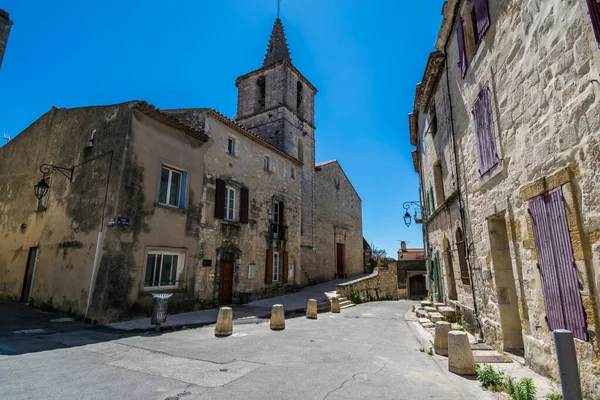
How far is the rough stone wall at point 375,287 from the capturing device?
1704cm

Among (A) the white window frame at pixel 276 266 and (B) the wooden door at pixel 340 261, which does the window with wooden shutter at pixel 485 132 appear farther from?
(B) the wooden door at pixel 340 261

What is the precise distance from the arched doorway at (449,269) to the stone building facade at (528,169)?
1197 mm

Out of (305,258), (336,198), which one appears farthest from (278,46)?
(305,258)

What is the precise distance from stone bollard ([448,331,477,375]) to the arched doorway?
504 cm

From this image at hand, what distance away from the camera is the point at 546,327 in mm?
4402

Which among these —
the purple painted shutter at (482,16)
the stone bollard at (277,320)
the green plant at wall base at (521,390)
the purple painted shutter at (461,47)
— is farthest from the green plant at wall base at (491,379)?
the purple painted shutter at (461,47)

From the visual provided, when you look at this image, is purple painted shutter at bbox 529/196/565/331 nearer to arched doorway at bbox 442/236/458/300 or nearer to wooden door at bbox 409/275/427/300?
arched doorway at bbox 442/236/458/300

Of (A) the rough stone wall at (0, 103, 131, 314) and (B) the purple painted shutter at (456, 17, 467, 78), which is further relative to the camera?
(A) the rough stone wall at (0, 103, 131, 314)

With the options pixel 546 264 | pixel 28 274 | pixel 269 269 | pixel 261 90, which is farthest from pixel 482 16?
pixel 261 90

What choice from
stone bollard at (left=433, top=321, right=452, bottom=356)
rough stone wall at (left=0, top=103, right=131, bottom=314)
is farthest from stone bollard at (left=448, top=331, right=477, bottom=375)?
rough stone wall at (left=0, top=103, right=131, bottom=314)

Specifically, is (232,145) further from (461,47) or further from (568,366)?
(568,366)

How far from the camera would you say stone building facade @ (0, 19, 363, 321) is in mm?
9484

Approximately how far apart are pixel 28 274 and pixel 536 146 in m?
15.6

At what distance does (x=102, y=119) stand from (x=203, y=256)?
5.92 metres
